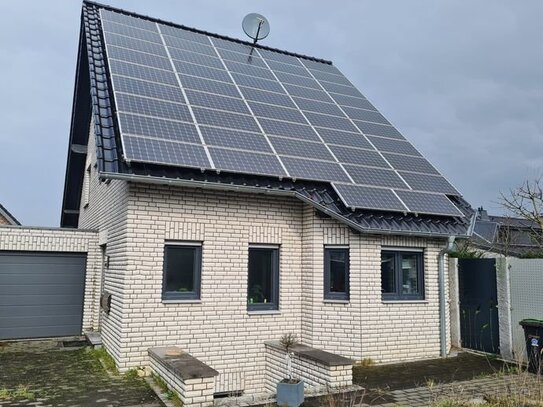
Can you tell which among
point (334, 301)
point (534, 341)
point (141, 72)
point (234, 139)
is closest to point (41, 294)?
point (141, 72)

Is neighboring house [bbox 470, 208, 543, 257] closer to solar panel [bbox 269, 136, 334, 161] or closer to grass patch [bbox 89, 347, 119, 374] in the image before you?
solar panel [bbox 269, 136, 334, 161]

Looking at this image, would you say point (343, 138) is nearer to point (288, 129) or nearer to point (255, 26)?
point (288, 129)

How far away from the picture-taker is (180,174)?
798 cm

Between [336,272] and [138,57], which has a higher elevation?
[138,57]

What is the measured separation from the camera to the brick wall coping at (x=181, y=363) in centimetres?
579

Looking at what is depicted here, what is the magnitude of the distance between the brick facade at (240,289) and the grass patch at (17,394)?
1568 millimetres

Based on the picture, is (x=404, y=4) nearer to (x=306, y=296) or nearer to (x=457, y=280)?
(x=457, y=280)

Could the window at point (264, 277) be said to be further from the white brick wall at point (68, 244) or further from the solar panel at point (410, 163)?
the white brick wall at point (68, 244)

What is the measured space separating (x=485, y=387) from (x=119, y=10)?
553 inches

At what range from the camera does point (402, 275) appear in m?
9.54

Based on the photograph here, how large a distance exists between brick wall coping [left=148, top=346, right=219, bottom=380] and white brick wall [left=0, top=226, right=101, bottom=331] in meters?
4.13

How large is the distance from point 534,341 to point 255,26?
1293 centimetres

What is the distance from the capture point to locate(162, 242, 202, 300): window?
819 cm

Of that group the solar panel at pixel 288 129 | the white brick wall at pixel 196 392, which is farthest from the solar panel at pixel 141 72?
the white brick wall at pixel 196 392
